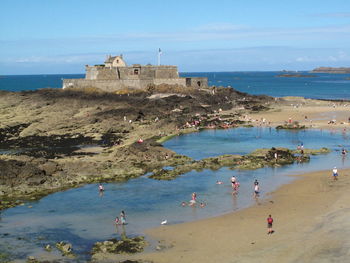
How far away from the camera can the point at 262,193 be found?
2658 centimetres

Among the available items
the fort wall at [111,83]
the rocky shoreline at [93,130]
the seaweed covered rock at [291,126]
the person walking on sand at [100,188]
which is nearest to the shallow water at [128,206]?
the person walking on sand at [100,188]

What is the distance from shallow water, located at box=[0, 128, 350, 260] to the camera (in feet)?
67.4

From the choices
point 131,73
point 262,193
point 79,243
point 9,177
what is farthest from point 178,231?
point 131,73

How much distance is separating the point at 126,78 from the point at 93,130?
89.6ft

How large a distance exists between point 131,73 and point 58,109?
19420mm

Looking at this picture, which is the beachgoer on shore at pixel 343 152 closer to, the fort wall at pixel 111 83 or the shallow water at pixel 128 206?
the shallow water at pixel 128 206

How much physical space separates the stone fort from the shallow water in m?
39.1

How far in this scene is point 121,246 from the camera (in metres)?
18.9

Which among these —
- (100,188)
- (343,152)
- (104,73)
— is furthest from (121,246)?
(104,73)

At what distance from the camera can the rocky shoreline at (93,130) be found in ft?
98.3

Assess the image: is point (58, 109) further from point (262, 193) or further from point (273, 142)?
point (262, 193)

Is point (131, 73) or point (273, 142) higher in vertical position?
point (131, 73)

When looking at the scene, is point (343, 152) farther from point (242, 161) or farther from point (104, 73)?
point (104, 73)

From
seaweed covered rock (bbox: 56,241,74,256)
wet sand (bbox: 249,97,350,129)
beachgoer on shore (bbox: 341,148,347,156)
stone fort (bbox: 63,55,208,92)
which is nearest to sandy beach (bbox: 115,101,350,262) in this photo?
seaweed covered rock (bbox: 56,241,74,256)
